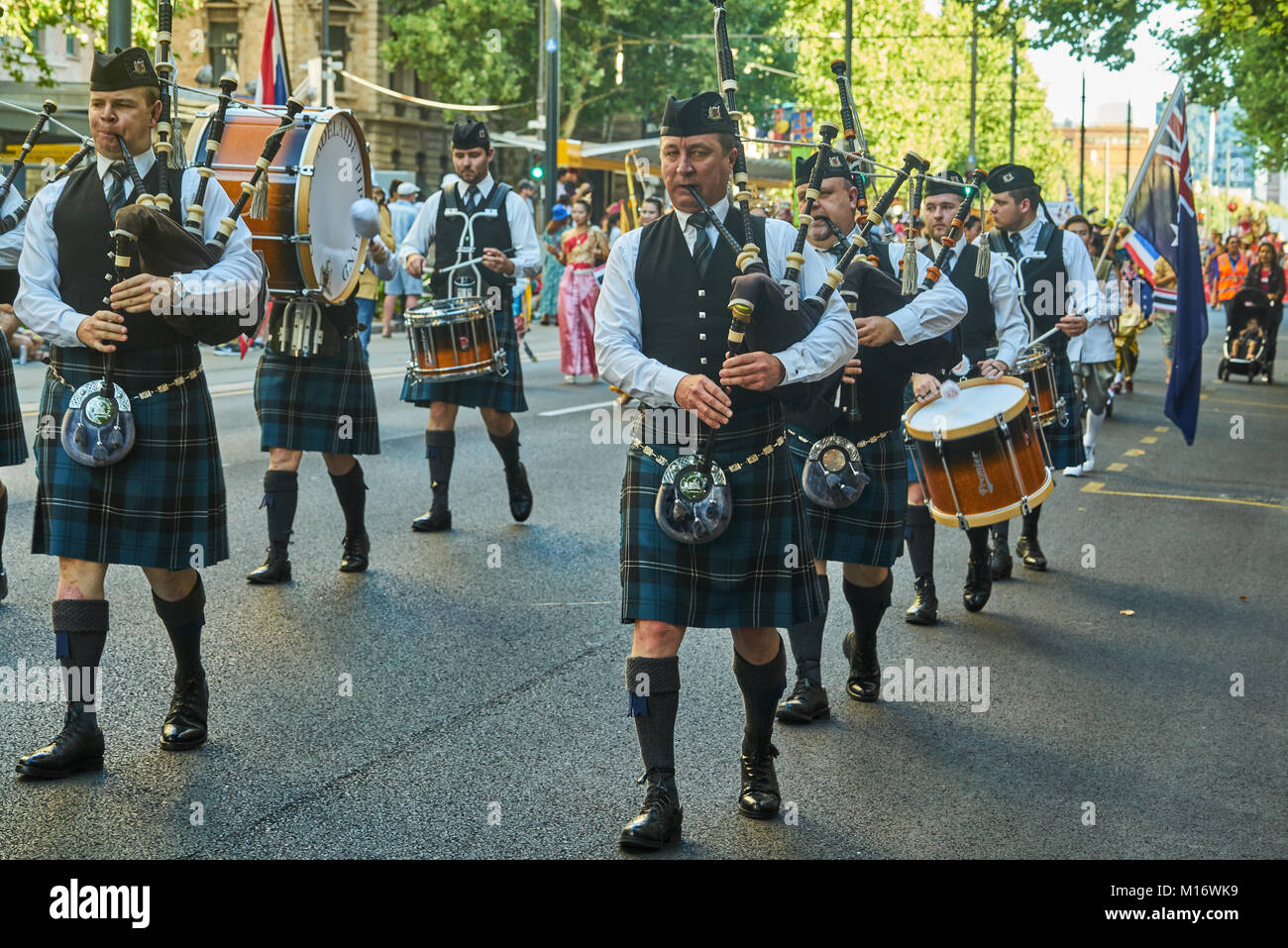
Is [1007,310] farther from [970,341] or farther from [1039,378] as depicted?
[1039,378]

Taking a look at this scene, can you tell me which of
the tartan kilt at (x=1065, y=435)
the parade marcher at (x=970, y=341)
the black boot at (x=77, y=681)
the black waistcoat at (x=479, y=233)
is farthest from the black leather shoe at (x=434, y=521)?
the black boot at (x=77, y=681)

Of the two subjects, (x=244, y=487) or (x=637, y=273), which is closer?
(x=637, y=273)

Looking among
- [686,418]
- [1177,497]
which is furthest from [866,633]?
[1177,497]

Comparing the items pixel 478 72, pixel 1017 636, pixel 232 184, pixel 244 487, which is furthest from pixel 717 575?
pixel 478 72

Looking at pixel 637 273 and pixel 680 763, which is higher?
pixel 637 273

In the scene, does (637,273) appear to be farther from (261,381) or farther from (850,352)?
(261,381)

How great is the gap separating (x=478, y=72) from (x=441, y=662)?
33.3 meters

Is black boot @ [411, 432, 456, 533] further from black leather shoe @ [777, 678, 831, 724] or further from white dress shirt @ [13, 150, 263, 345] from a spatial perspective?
white dress shirt @ [13, 150, 263, 345]

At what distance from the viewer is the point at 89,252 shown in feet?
14.0

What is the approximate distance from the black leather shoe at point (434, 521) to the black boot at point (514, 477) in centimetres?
38

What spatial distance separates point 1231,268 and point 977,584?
2581 cm

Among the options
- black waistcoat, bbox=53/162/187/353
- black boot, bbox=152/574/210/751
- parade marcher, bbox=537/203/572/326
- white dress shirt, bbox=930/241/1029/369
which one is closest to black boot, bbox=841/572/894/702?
white dress shirt, bbox=930/241/1029/369

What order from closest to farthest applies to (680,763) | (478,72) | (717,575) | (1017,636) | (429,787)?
1. (717,575)
2. (429,787)
3. (680,763)
4. (1017,636)
5. (478,72)

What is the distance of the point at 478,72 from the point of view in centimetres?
3716
